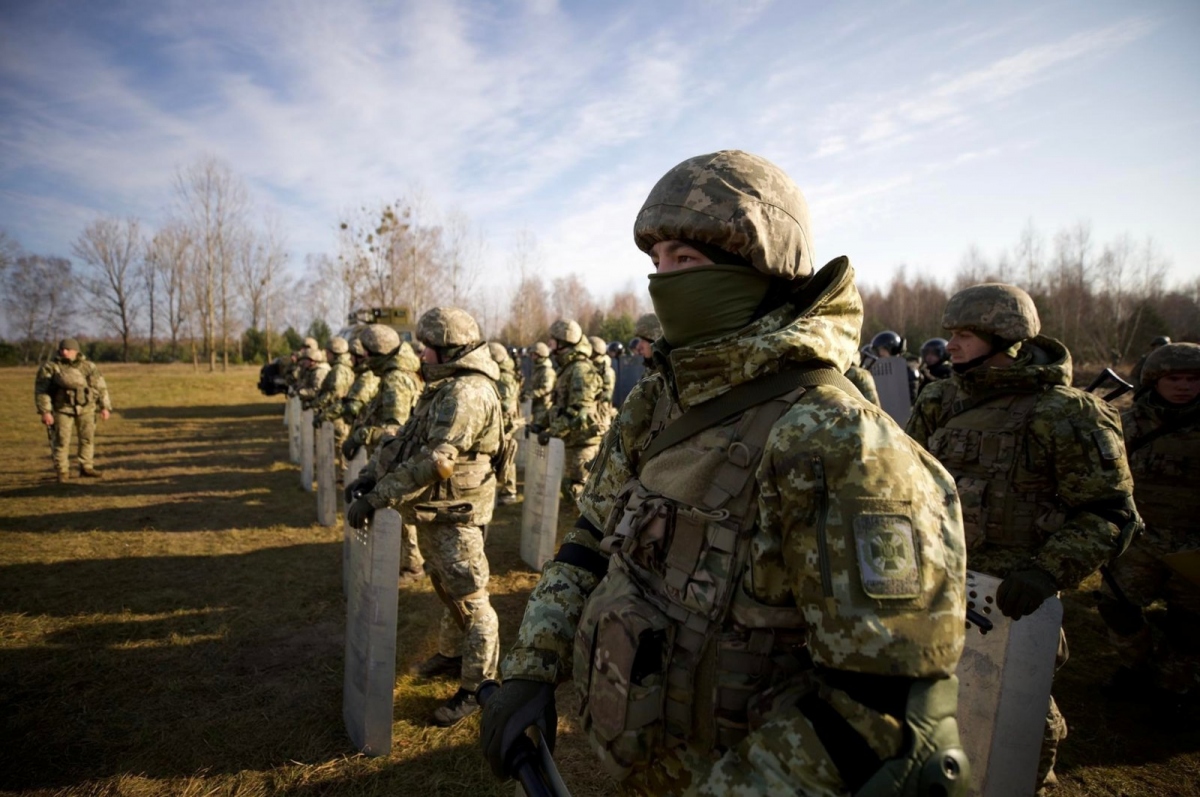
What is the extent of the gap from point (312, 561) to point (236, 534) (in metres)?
1.92

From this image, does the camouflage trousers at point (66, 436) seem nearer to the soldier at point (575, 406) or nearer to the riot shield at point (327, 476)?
the riot shield at point (327, 476)

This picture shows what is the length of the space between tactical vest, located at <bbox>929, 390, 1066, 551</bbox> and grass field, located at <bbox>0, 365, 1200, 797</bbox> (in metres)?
1.74

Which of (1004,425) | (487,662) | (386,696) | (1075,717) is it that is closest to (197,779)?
(386,696)

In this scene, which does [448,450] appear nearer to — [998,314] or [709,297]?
[709,297]

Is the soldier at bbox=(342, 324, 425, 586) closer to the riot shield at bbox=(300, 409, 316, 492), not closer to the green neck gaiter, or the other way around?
the riot shield at bbox=(300, 409, 316, 492)

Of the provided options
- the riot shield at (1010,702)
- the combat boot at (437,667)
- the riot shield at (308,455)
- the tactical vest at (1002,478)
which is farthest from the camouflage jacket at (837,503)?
the riot shield at (308,455)

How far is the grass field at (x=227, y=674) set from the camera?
141 inches

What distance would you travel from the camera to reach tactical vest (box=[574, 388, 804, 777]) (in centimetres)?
144

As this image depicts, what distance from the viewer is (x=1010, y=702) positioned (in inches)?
101

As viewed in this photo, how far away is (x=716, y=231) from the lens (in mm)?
1585

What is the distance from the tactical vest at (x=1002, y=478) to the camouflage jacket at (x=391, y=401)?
232 inches

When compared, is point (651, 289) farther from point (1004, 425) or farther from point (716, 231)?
point (1004, 425)

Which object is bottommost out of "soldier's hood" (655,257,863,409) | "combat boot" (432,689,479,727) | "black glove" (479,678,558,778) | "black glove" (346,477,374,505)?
"combat boot" (432,689,479,727)

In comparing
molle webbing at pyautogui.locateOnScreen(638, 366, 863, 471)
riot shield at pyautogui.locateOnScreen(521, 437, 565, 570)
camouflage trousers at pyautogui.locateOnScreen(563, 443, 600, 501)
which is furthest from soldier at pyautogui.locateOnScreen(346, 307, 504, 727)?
camouflage trousers at pyautogui.locateOnScreen(563, 443, 600, 501)
